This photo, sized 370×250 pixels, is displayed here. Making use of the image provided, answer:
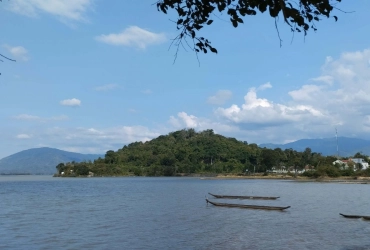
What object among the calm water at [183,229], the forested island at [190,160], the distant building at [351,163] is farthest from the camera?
the forested island at [190,160]

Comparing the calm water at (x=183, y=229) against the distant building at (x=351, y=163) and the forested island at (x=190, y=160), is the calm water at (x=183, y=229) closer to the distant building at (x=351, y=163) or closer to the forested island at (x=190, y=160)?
the distant building at (x=351, y=163)

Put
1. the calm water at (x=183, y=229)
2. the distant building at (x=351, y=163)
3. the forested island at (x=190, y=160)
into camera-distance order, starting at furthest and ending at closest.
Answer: the forested island at (x=190, y=160), the distant building at (x=351, y=163), the calm water at (x=183, y=229)

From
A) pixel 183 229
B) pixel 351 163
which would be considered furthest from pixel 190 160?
pixel 183 229

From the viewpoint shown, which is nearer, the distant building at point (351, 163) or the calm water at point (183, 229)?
the calm water at point (183, 229)

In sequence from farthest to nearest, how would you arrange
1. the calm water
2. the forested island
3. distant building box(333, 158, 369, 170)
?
the forested island < distant building box(333, 158, 369, 170) < the calm water

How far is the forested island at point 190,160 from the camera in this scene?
13908cm

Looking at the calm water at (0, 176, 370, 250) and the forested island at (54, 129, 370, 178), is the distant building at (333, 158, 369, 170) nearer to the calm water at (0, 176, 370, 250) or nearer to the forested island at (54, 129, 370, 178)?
the forested island at (54, 129, 370, 178)

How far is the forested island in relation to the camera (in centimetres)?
13908

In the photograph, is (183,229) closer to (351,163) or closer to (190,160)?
(351,163)

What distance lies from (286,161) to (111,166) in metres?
68.8

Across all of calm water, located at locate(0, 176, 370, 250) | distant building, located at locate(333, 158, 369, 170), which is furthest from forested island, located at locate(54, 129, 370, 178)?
calm water, located at locate(0, 176, 370, 250)

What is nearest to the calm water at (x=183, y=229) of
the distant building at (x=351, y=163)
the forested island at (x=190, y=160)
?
the distant building at (x=351, y=163)

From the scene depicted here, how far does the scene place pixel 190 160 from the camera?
16050cm

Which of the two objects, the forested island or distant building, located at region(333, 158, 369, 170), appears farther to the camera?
the forested island
